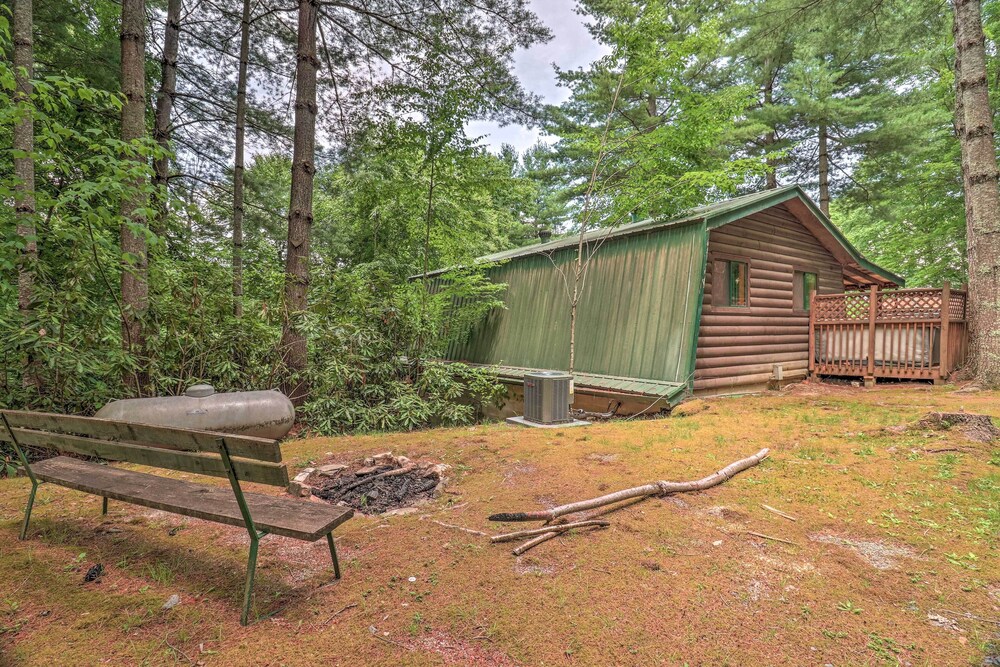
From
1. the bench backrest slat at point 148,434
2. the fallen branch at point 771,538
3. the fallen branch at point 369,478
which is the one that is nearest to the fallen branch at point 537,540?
the fallen branch at point 771,538

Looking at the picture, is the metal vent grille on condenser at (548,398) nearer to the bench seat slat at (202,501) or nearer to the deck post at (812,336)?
the bench seat slat at (202,501)

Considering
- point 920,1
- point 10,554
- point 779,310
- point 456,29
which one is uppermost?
point 920,1

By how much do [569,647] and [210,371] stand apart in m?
6.09

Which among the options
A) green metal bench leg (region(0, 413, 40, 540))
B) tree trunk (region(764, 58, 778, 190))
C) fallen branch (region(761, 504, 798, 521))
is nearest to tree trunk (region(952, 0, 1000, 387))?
fallen branch (region(761, 504, 798, 521))

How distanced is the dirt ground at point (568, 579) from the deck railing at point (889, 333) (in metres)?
6.86

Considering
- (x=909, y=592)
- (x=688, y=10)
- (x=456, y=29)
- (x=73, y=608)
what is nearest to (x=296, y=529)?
(x=73, y=608)

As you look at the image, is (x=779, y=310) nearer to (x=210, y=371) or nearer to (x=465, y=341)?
(x=465, y=341)

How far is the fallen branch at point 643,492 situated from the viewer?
2.86m

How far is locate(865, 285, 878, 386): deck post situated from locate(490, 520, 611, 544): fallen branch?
10.3 meters

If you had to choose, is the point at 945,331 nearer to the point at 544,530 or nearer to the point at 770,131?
the point at 544,530

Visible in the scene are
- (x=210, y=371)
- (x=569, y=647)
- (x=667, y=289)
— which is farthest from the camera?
(x=667, y=289)

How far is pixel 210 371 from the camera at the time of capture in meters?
6.00

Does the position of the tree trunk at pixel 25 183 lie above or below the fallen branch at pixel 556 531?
above

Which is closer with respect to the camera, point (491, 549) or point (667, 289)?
point (491, 549)
